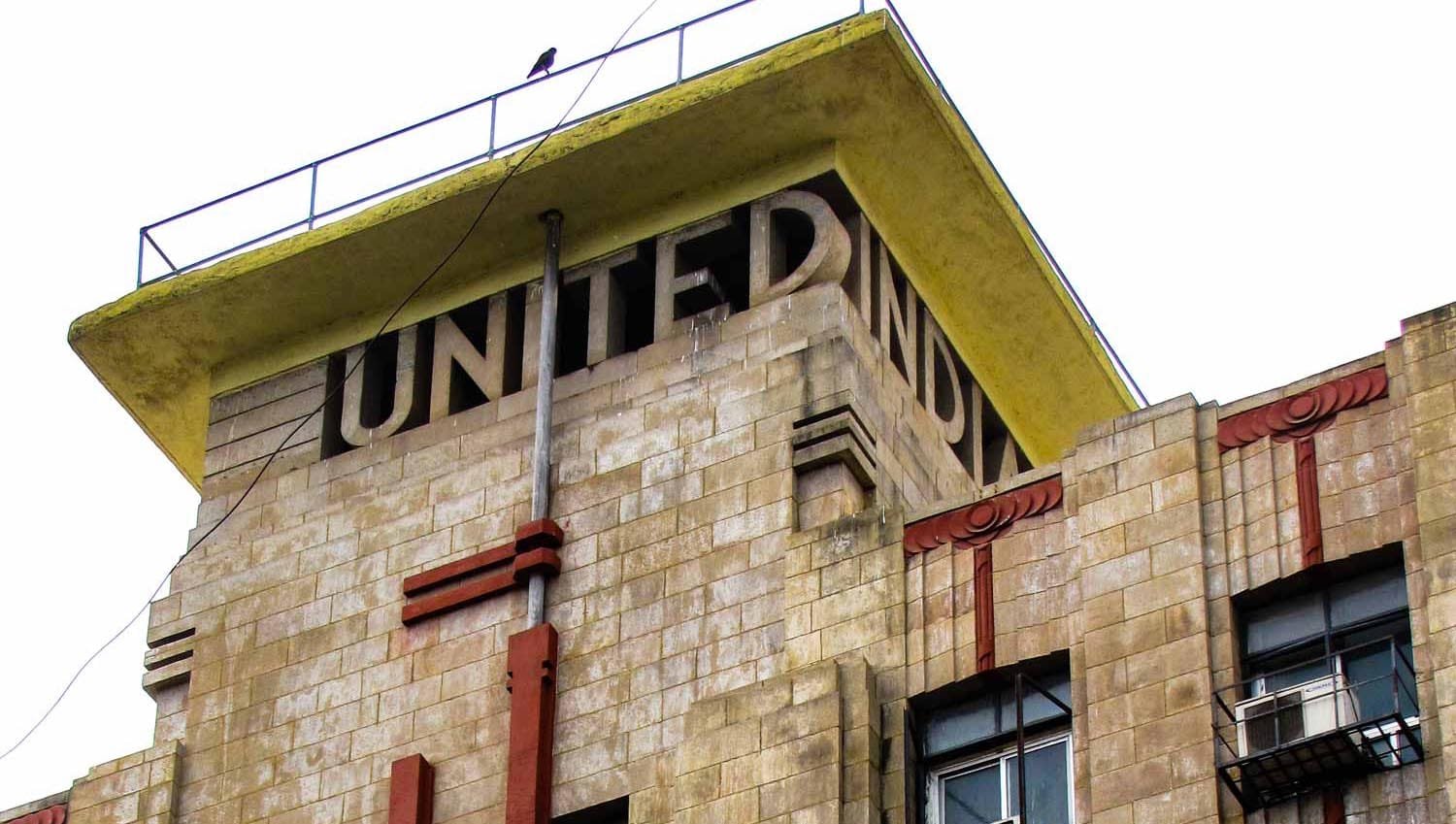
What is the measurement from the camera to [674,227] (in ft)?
125

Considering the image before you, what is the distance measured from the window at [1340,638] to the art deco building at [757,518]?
0.05m

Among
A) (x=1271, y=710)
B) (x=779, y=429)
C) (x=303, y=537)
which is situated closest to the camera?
(x=1271, y=710)

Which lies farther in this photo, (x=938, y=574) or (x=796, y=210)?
(x=796, y=210)

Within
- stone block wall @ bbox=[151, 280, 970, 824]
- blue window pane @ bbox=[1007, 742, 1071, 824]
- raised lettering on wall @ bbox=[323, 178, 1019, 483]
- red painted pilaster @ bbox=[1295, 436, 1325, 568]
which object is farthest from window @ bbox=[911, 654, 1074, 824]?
raised lettering on wall @ bbox=[323, 178, 1019, 483]

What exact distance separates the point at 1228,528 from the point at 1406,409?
194cm

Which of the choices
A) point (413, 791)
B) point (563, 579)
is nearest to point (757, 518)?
point (563, 579)

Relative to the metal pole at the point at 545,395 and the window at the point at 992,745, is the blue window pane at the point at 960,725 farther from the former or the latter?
A: the metal pole at the point at 545,395

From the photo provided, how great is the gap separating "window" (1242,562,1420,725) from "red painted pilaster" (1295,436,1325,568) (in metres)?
0.28

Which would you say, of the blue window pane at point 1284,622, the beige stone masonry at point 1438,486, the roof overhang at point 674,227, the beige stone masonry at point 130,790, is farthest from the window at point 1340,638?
the beige stone masonry at point 130,790

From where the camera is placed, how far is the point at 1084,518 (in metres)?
32.1

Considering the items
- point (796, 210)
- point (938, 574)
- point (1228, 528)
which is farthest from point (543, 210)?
point (1228, 528)

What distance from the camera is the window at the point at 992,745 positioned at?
31609 millimetres

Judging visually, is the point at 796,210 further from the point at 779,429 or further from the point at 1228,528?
the point at 1228,528

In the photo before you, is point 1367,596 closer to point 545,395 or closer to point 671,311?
point 671,311
